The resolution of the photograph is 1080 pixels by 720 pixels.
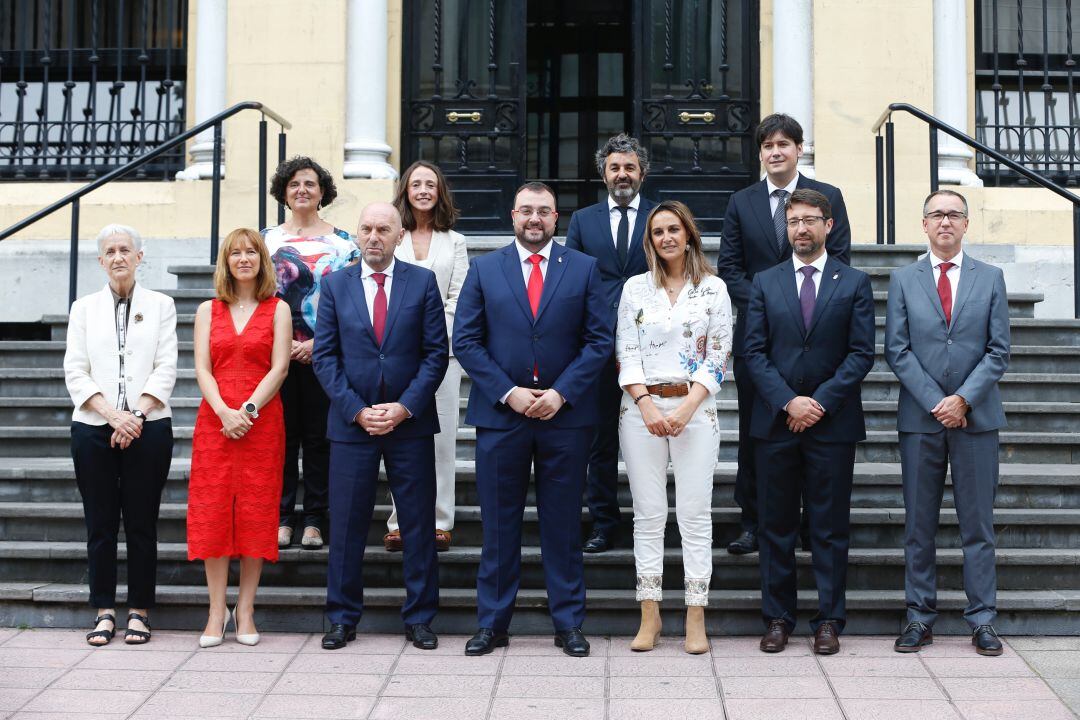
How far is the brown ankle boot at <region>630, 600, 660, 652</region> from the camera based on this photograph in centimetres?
551

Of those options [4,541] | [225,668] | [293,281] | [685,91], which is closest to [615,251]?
[293,281]

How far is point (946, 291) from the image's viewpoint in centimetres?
564

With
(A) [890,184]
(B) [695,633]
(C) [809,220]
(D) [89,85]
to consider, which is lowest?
(B) [695,633]

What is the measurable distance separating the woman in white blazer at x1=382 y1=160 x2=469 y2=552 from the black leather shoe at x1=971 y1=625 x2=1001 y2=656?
2470 mm

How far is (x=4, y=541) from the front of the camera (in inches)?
252

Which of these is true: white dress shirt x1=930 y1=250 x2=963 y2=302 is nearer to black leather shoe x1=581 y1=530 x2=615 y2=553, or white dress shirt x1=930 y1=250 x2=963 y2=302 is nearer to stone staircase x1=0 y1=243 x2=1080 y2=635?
stone staircase x1=0 y1=243 x2=1080 y2=635

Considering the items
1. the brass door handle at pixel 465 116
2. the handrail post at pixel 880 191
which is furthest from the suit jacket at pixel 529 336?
the brass door handle at pixel 465 116

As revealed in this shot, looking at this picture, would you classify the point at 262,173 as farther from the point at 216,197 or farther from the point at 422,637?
the point at 422,637

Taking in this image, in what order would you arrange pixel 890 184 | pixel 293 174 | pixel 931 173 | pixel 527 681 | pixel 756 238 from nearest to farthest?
pixel 527 681, pixel 756 238, pixel 293 174, pixel 890 184, pixel 931 173

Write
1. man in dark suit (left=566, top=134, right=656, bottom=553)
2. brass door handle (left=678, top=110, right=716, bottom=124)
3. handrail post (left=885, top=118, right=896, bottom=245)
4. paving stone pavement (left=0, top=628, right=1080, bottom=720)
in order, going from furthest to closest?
1. brass door handle (left=678, top=110, right=716, bottom=124)
2. handrail post (left=885, top=118, right=896, bottom=245)
3. man in dark suit (left=566, top=134, right=656, bottom=553)
4. paving stone pavement (left=0, top=628, right=1080, bottom=720)

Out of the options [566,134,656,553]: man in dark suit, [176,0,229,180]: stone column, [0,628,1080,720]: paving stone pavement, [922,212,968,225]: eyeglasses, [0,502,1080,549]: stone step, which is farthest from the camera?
[176,0,229,180]: stone column

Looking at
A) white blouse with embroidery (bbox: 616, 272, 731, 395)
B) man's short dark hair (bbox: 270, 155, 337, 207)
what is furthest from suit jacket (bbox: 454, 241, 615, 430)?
man's short dark hair (bbox: 270, 155, 337, 207)

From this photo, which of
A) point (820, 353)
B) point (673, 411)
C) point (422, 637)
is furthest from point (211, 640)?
point (820, 353)

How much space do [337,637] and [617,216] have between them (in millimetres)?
2407
